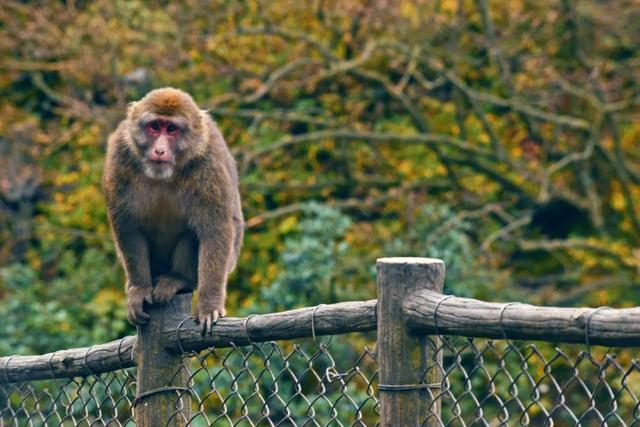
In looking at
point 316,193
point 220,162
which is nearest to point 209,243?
→ point 220,162

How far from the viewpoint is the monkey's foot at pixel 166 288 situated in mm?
3251

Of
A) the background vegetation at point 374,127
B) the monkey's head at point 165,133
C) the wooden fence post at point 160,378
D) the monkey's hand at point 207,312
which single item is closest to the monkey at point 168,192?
the monkey's head at point 165,133

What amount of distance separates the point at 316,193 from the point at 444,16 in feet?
5.70

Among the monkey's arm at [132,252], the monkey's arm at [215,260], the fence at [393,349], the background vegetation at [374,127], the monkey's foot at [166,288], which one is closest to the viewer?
the fence at [393,349]

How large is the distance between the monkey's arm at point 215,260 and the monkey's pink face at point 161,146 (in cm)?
28

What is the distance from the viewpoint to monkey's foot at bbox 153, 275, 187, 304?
3251 millimetres

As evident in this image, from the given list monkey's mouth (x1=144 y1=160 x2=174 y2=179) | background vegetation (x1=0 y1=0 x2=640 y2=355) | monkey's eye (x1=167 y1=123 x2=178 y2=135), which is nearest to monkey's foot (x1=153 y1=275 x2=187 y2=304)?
monkey's mouth (x1=144 y1=160 x2=174 y2=179)

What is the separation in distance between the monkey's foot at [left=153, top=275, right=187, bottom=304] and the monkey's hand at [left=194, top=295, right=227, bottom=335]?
0.09 metres

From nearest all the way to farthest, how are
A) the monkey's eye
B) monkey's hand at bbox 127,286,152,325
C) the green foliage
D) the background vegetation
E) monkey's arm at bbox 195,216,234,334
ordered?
monkey's hand at bbox 127,286,152,325, monkey's arm at bbox 195,216,234,334, the monkey's eye, the green foliage, the background vegetation

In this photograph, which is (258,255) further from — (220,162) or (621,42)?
(220,162)

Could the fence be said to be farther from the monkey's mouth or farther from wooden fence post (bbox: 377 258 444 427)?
the monkey's mouth

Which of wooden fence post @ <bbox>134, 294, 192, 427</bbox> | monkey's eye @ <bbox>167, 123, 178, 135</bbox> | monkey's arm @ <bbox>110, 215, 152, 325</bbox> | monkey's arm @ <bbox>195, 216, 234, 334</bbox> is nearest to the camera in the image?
wooden fence post @ <bbox>134, 294, 192, 427</bbox>

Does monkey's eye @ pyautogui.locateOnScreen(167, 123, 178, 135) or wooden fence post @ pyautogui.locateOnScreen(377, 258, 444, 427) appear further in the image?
monkey's eye @ pyautogui.locateOnScreen(167, 123, 178, 135)

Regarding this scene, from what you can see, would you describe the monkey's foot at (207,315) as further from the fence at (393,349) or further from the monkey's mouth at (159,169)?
the monkey's mouth at (159,169)
